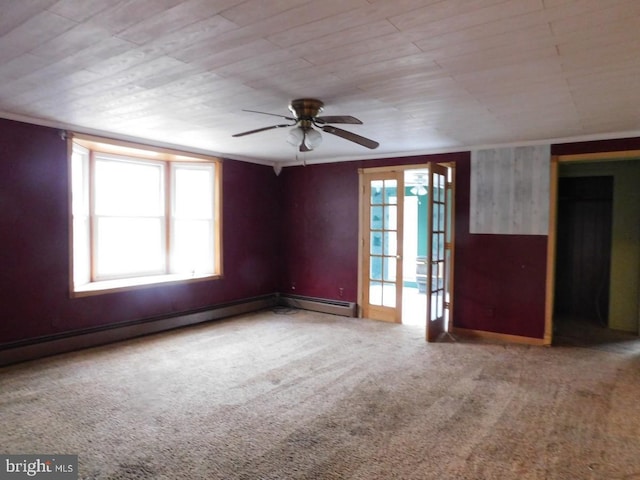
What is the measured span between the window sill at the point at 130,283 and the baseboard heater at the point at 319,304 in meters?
1.42

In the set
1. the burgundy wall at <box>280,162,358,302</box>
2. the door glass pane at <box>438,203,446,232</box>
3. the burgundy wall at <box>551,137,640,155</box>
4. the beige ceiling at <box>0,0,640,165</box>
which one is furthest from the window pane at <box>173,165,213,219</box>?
the burgundy wall at <box>551,137,640,155</box>

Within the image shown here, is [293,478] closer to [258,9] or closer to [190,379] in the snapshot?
[190,379]

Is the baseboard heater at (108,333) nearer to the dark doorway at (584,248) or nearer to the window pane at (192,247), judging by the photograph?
the window pane at (192,247)

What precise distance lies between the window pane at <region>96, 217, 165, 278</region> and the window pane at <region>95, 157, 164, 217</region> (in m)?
0.14

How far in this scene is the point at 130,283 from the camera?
16.6 ft

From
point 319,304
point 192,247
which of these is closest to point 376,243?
point 319,304

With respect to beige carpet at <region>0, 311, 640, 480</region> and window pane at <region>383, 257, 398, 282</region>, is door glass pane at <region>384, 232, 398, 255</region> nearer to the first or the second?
window pane at <region>383, 257, 398, 282</region>

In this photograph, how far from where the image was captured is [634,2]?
5.89 ft

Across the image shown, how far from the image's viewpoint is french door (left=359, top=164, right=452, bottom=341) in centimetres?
528

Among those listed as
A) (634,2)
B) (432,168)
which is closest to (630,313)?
(432,168)

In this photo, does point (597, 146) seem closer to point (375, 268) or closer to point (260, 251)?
point (375, 268)

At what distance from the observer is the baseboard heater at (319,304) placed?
622 centimetres

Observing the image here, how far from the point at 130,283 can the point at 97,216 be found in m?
0.94

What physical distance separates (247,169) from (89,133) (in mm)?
2409
